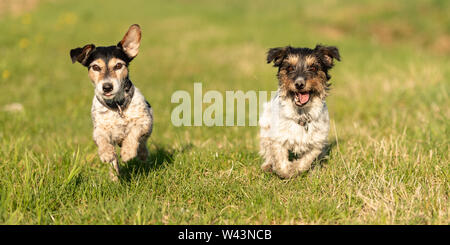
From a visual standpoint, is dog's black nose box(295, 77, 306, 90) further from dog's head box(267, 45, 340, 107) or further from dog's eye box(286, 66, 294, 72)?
dog's eye box(286, 66, 294, 72)

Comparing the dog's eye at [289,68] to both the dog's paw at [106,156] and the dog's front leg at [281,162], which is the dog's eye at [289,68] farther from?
the dog's paw at [106,156]

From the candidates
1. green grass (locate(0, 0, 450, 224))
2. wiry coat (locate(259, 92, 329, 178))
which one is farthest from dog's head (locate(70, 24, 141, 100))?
wiry coat (locate(259, 92, 329, 178))

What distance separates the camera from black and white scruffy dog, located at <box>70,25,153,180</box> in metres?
4.31

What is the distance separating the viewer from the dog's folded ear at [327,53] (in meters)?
4.98

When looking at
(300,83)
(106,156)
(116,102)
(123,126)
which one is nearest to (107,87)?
(116,102)

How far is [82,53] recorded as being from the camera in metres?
4.32

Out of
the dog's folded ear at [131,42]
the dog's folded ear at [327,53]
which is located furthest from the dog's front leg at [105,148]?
the dog's folded ear at [327,53]

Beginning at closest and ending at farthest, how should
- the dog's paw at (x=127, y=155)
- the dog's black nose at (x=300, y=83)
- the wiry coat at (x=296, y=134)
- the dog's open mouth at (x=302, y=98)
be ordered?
1. the dog's paw at (x=127, y=155)
2. the dog's black nose at (x=300, y=83)
3. the dog's open mouth at (x=302, y=98)
4. the wiry coat at (x=296, y=134)

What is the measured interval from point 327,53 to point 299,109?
78 cm

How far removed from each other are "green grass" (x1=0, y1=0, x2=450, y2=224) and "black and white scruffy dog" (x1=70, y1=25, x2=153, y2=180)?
456 mm

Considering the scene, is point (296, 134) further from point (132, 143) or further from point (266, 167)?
point (132, 143)

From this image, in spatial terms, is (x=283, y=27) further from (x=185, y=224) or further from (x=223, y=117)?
(x=185, y=224)

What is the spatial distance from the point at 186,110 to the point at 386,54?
9594mm
